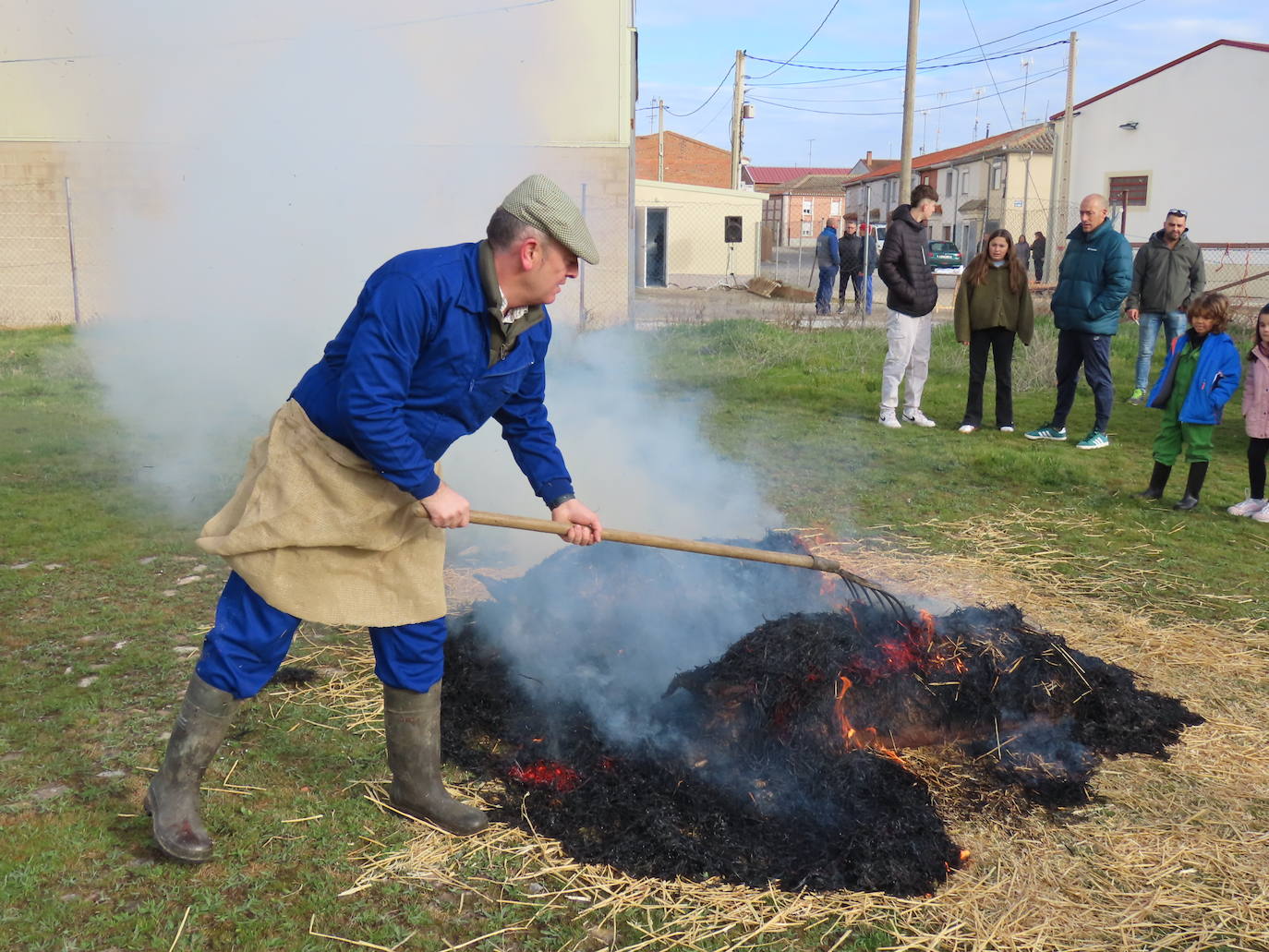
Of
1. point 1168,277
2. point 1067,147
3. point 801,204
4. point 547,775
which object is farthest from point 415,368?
point 801,204

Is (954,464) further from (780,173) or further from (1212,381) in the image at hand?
(780,173)

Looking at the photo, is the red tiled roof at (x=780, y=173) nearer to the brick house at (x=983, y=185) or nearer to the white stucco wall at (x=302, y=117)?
the brick house at (x=983, y=185)

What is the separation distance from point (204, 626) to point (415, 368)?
7.94 feet

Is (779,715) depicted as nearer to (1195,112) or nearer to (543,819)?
(543,819)

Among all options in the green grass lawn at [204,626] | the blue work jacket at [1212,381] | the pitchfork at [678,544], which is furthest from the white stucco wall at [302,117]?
the blue work jacket at [1212,381]

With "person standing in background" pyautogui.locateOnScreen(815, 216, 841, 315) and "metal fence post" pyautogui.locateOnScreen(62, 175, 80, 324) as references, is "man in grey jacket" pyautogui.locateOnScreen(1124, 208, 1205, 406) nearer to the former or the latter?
"person standing in background" pyautogui.locateOnScreen(815, 216, 841, 315)

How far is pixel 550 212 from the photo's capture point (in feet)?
8.63

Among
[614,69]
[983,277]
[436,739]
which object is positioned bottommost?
[436,739]

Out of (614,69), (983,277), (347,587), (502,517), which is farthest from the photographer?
(614,69)

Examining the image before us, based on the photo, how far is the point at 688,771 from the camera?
3320 millimetres

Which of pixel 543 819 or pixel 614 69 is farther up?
pixel 614 69

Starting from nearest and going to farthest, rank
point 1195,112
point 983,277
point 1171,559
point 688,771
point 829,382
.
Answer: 1. point 688,771
2. point 1171,559
3. point 983,277
4. point 829,382
5. point 1195,112

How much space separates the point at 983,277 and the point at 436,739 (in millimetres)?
7263

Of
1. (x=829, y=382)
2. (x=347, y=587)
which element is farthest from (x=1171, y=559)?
(x=829, y=382)
